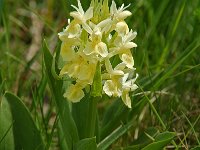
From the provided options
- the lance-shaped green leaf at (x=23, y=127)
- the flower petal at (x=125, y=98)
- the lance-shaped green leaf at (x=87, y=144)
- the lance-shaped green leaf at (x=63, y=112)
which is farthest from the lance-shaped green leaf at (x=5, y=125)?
the flower petal at (x=125, y=98)

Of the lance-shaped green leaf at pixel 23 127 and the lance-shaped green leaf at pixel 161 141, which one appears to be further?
the lance-shaped green leaf at pixel 23 127

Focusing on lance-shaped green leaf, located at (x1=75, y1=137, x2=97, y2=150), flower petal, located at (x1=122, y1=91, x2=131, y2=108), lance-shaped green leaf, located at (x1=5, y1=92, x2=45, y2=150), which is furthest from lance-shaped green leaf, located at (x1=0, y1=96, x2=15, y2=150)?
flower petal, located at (x1=122, y1=91, x2=131, y2=108)

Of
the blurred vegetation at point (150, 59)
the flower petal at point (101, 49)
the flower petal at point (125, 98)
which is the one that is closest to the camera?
the flower petal at point (101, 49)

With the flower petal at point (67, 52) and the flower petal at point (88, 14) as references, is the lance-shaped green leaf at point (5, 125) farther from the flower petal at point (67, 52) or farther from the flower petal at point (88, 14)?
the flower petal at point (88, 14)

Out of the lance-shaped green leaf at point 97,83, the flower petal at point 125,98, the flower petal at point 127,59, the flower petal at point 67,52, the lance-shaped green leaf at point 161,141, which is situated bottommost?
the lance-shaped green leaf at point 161,141

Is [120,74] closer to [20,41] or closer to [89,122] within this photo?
[89,122]

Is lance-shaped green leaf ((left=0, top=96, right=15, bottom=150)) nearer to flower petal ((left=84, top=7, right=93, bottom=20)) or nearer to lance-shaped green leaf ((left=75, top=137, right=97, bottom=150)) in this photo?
lance-shaped green leaf ((left=75, top=137, right=97, bottom=150))

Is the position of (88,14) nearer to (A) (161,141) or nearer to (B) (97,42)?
(B) (97,42)

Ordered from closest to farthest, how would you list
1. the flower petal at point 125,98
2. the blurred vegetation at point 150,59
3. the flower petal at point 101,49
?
the flower petal at point 101,49, the flower petal at point 125,98, the blurred vegetation at point 150,59
